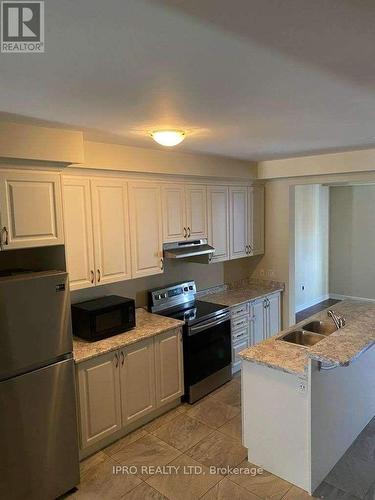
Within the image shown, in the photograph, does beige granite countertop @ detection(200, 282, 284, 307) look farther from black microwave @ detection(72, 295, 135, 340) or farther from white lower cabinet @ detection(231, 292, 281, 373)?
black microwave @ detection(72, 295, 135, 340)

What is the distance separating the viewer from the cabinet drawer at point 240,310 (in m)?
4.29

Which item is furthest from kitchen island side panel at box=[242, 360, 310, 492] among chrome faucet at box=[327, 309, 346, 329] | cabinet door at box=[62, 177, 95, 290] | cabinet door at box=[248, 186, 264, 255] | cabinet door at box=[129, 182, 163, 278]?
cabinet door at box=[248, 186, 264, 255]

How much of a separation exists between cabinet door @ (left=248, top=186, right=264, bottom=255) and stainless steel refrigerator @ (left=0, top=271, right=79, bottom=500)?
9.97ft

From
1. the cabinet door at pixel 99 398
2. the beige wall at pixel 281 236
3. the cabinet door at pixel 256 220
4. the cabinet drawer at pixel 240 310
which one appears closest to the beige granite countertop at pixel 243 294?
the cabinet drawer at pixel 240 310

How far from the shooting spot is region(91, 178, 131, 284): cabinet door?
3.26 m

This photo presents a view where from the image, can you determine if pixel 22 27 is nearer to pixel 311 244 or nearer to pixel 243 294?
pixel 243 294

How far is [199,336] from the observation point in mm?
3775

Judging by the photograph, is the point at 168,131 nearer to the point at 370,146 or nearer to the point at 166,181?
the point at 166,181

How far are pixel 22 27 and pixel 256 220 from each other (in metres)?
4.17

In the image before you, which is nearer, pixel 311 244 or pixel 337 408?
pixel 337 408

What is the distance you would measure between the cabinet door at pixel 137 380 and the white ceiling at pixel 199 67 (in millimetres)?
1835

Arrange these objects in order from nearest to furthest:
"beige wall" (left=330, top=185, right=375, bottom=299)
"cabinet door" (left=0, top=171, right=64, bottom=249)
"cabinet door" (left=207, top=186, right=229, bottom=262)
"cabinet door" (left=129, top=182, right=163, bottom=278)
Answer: "cabinet door" (left=0, top=171, right=64, bottom=249)
"cabinet door" (left=129, top=182, right=163, bottom=278)
"cabinet door" (left=207, top=186, right=229, bottom=262)
"beige wall" (left=330, top=185, right=375, bottom=299)

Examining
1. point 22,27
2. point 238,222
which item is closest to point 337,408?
point 238,222

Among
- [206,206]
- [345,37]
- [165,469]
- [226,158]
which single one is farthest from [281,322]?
[345,37]
